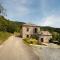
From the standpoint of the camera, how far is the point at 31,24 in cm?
6009

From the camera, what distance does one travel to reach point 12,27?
7831cm

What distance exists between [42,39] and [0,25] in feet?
Result: 63.7

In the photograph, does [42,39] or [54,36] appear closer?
[42,39]

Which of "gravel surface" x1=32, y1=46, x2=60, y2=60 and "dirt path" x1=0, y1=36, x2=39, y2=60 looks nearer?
"dirt path" x1=0, y1=36, x2=39, y2=60

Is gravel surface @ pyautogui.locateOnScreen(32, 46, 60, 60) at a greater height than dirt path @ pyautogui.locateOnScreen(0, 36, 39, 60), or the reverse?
dirt path @ pyautogui.locateOnScreen(0, 36, 39, 60)

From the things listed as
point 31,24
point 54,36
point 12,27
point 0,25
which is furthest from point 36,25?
point 12,27

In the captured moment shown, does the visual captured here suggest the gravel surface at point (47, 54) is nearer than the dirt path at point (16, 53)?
No

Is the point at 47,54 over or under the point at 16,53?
under

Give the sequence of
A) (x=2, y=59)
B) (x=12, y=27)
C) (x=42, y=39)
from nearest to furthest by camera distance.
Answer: (x=2, y=59)
(x=42, y=39)
(x=12, y=27)

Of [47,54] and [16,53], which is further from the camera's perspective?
[47,54]

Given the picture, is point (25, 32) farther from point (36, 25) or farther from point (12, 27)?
point (12, 27)

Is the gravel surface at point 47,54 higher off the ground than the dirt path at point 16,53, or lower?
lower

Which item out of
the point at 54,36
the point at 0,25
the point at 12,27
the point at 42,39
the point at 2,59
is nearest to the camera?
the point at 2,59

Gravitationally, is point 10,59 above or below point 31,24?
below
